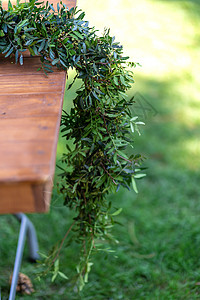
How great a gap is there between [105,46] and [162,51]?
159 inches

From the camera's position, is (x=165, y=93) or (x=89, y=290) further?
(x=165, y=93)

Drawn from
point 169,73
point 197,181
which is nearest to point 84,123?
point 197,181

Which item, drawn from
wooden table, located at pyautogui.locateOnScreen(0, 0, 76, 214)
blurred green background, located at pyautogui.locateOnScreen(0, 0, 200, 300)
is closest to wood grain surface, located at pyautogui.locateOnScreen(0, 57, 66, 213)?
wooden table, located at pyautogui.locateOnScreen(0, 0, 76, 214)

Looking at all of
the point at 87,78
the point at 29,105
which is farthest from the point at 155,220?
the point at 29,105

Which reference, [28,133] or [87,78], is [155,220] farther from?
[28,133]

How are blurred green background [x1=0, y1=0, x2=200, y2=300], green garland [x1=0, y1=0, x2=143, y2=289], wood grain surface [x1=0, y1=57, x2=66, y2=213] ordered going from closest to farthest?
wood grain surface [x1=0, y1=57, x2=66, y2=213] < green garland [x1=0, y1=0, x2=143, y2=289] < blurred green background [x1=0, y1=0, x2=200, y2=300]

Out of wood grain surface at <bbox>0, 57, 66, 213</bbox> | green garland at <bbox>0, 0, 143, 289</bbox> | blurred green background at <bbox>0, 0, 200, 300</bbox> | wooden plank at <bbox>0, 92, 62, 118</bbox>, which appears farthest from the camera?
blurred green background at <bbox>0, 0, 200, 300</bbox>

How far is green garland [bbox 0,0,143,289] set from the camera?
1032mm

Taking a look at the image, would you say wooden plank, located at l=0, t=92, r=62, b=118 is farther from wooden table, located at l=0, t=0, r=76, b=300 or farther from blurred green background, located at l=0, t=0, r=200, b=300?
blurred green background, located at l=0, t=0, r=200, b=300

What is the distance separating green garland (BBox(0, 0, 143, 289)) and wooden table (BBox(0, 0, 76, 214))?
0.07 meters

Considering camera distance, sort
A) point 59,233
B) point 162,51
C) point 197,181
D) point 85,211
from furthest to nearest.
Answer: point 162,51, point 197,181, point 59,233, point 85,211

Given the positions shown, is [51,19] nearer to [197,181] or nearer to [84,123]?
[84,123]

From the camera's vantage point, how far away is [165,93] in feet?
12.7

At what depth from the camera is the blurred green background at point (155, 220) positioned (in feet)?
5.84
